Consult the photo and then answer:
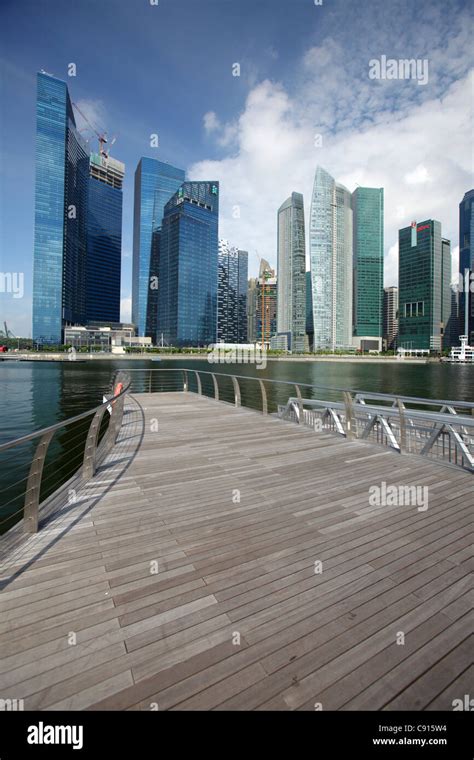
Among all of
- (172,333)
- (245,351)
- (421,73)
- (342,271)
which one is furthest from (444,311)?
(421,73)

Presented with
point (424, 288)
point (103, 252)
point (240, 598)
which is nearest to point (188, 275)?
→ point (103, 252)

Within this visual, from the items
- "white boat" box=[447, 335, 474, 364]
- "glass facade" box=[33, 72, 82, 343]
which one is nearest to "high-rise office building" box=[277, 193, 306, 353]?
"white boat" box=[447, 335, 474, 364]

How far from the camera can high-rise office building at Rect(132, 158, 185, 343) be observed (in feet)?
591

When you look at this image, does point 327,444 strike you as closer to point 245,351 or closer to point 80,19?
point 80,19

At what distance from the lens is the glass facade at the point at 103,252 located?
16788cm

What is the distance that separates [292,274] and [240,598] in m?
184

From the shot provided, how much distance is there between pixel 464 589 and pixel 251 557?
1.68 m

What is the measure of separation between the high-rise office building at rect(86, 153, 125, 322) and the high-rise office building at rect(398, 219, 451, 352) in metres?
149

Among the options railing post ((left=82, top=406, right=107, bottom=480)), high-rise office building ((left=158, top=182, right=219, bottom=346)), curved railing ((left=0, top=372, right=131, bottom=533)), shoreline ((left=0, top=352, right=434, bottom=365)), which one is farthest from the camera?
high-rise office building ((left=158, top=182, right=219, bottom=346))

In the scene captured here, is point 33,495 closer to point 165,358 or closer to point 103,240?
point 165,358

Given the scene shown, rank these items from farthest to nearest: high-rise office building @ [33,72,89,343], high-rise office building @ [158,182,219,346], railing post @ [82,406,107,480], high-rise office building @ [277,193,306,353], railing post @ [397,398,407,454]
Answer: high-rise office building @ [277,193,306,353] → high-rise office building @ [158,182,219,346] → high-rise office building @ [33,72,89,343] → railing post @ [397,398,407,454] → railing post @ [82,406,107,480]

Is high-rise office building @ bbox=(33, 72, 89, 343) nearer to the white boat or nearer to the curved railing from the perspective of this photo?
the curved railing

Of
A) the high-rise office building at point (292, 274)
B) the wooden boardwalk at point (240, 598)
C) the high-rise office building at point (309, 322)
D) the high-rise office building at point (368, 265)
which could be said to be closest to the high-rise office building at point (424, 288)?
the high-rise office building at point (368, 265)

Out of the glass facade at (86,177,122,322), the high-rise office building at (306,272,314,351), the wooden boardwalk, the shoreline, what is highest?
the glass facade at (86,177,122,322)
